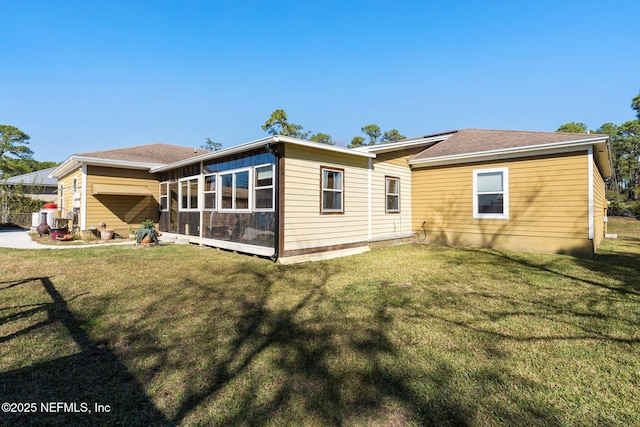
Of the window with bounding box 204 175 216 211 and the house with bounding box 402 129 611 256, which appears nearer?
the house with bounding box 402 129 611 256

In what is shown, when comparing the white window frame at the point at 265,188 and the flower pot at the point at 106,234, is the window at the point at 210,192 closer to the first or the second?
the white window frame at the point at 265,188

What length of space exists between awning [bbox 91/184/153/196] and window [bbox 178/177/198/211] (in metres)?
2.13

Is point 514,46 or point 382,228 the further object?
point 514,46

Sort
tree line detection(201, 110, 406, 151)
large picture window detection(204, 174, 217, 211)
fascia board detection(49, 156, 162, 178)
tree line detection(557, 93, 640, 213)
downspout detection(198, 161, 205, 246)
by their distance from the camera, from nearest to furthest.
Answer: large picture window detection(204, 174, 217, 211) < downspout detection(198, 161, 205, 246) < fascia board detection(49, 156, 162, 178) < tree line detection(201, 110, 406, 151) < tree line detection(557, 93, 640, 213)

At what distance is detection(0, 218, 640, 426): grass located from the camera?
1951 millimetres

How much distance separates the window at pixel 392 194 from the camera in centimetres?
958

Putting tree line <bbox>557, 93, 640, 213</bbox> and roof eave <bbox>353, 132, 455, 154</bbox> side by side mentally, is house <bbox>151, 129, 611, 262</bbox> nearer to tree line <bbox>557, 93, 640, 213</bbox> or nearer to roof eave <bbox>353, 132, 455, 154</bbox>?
roof eave <bbox>353, 132, 455, 154</bbox>

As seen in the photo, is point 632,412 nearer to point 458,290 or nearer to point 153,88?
point 458,290

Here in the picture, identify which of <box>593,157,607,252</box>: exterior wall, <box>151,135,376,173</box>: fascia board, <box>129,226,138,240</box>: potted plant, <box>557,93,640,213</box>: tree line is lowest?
<box>129,226,138,240</box>: potted plant

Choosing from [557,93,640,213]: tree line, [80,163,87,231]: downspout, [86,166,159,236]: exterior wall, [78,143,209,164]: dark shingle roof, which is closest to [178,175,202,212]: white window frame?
[86,166,159,236]: exterior wall

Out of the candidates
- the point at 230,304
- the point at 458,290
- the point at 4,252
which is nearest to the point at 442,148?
the point at 458,290

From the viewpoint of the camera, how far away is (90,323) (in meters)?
3.32

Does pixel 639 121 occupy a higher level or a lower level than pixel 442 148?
higher

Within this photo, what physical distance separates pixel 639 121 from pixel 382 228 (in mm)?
43870
